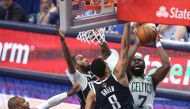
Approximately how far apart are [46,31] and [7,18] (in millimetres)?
1228

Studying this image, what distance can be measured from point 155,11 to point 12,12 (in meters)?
5.26

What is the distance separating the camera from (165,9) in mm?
8188

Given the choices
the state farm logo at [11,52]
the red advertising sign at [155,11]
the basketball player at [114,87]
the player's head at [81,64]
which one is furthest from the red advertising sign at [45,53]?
the red advertising sign at [155,11]

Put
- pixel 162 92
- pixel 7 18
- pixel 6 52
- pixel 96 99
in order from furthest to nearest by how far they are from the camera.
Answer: pixel 7 18, pixel 6 52, pixel 162 92, pixel 96 99

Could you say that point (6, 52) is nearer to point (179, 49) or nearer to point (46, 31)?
point (46, 31)

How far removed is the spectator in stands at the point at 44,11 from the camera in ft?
43.7

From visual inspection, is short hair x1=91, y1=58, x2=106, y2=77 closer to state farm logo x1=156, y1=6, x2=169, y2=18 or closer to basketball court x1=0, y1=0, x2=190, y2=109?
basketball court x1=0, y1=0, x2=190, y2=109

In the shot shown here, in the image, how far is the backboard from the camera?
7922 millimetres

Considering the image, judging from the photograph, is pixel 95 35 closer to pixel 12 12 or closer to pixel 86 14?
pixel 86 14

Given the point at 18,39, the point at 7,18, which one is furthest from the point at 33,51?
the point at 7,18

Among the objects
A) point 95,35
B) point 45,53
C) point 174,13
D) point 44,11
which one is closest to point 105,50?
point 95,35

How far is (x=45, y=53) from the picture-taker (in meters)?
12.2

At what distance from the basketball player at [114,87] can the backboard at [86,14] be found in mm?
361

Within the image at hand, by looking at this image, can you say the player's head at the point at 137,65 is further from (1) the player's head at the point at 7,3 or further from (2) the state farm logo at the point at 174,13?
(1) the player's head at the point at 7,3
